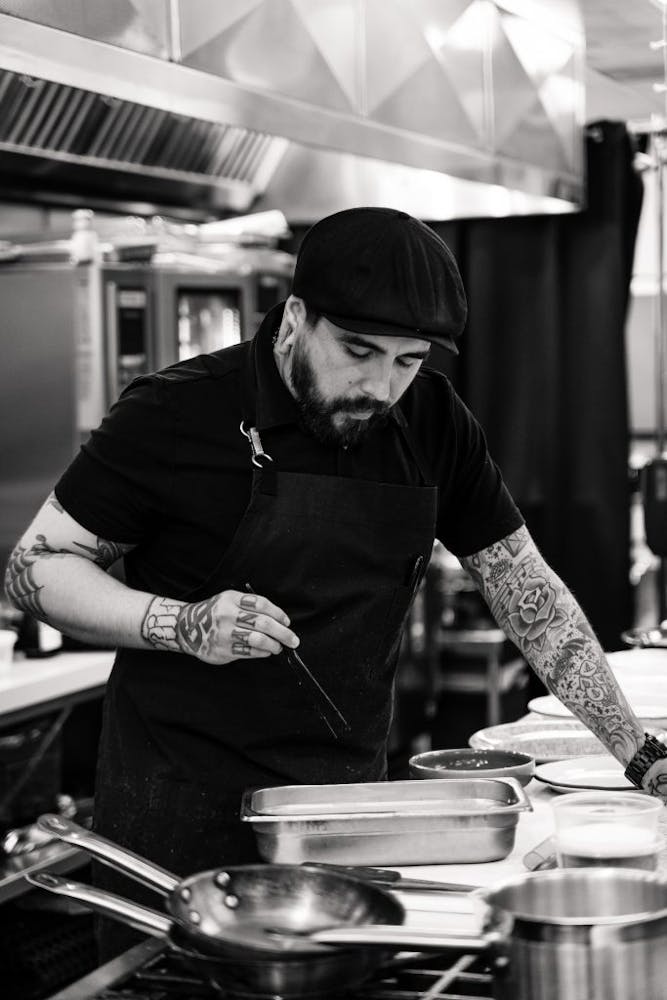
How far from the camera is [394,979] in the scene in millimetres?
1470

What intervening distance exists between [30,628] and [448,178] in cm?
185

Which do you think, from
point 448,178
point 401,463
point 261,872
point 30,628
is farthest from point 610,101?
point 261,872

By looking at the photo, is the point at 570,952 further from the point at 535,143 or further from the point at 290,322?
the point at 535,143

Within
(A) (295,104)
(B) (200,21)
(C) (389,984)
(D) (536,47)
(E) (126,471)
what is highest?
(D) (536,47)

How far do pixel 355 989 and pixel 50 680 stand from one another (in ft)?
7.96

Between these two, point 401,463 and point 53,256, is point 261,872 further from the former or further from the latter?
point 53,256

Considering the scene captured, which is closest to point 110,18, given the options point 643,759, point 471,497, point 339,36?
point 339,36

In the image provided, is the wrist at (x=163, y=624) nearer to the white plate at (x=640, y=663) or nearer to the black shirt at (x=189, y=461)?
the black shirt at (x=189, y=461)

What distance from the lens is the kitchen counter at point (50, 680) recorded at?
358 centimetres

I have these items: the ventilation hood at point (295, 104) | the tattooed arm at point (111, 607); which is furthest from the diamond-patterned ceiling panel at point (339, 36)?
the tattooed arm at point (111, 607)

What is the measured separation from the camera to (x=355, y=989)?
4.61 feet

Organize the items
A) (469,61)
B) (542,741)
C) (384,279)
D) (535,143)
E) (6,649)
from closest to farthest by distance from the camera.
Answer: (384,279) → (542,741) → (6,649) → (469,61) → (535,143)

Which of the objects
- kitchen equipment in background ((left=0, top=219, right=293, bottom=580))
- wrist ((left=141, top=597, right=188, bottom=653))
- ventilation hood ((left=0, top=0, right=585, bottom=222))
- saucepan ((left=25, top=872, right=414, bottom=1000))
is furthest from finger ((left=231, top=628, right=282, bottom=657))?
kitchen equipment in background ((left=0, top=219, right=293, bottom=580))

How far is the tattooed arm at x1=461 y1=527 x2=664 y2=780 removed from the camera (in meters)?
2.19
